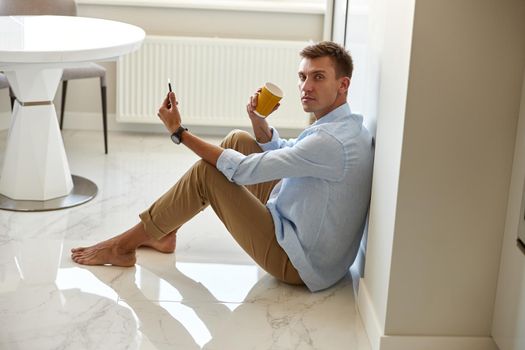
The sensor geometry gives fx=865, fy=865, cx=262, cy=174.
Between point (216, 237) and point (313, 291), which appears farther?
point (216, 237)

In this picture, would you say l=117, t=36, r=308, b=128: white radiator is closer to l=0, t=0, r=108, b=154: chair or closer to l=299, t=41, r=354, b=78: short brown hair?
l=0, t=0, r=108, b=154: chair

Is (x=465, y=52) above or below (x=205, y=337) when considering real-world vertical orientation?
above

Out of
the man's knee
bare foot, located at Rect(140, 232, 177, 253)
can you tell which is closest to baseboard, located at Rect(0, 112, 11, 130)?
bare foot, located at Rect(140, 232, 177, 253)

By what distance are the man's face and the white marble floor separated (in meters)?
0.64

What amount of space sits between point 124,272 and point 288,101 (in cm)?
206

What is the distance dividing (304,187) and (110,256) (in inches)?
30.3

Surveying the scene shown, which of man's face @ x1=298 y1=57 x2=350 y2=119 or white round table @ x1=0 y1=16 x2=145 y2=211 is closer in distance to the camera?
man's face @ x1=298 y1=57 x2=350 y2=119

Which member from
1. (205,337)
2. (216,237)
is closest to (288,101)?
(216,237)


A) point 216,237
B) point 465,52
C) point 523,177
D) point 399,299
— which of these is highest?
point 465,52

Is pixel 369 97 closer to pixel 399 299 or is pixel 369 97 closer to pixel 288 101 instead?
pixel 399 299

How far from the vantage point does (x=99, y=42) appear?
11.4ft

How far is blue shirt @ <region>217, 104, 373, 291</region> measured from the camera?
2.69 metres

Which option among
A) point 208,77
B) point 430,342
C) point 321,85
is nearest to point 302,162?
point 321,85

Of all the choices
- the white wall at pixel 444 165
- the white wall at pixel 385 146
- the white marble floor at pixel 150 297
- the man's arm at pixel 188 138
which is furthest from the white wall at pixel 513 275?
the man's arm at pixel 188 138
